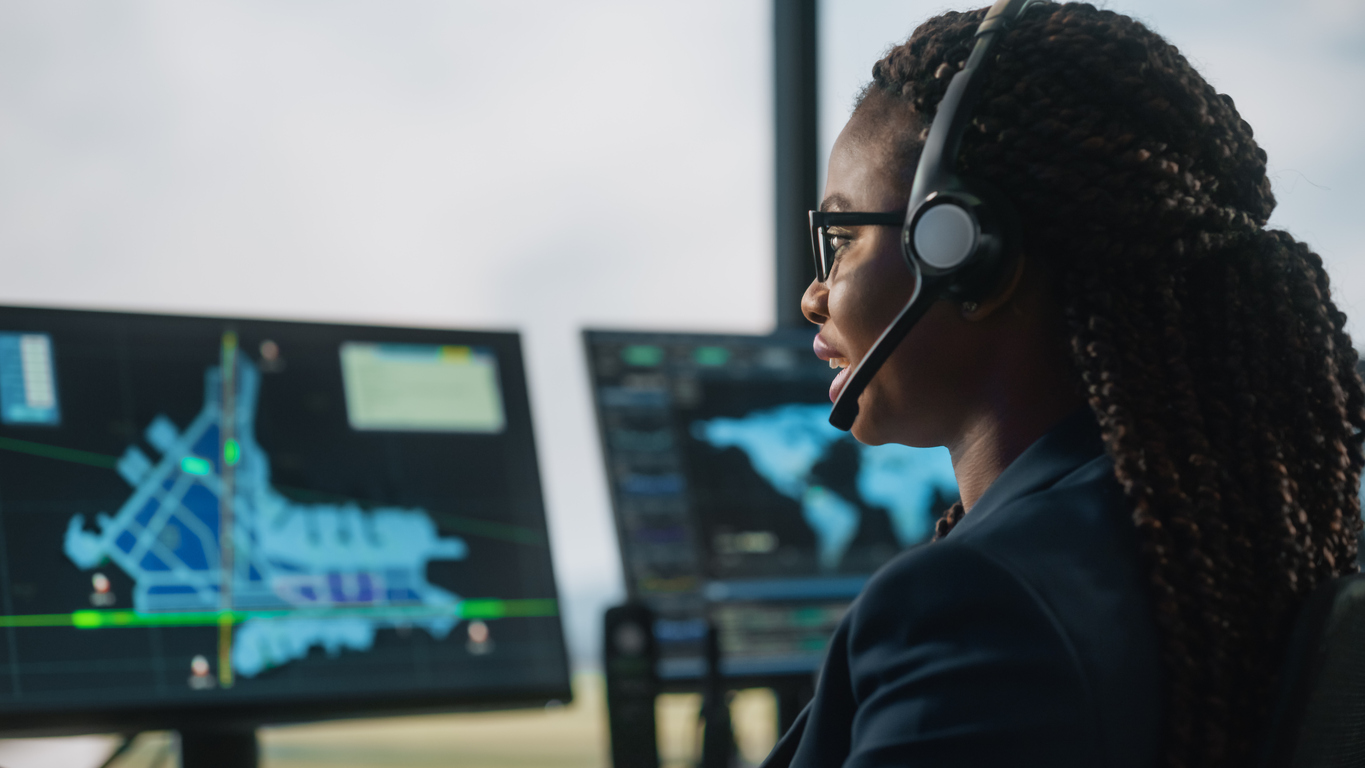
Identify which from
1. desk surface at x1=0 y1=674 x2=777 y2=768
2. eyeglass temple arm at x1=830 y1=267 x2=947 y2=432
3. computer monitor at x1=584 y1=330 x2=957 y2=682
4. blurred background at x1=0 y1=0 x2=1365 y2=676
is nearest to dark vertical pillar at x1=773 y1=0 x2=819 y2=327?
blurred background at x1=0 y1=0 x2=1365 y2=676

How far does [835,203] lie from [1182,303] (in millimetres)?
234

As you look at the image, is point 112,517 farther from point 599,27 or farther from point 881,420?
point 599,27

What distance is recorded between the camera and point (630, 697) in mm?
1178

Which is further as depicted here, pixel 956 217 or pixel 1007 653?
pixel 956 217

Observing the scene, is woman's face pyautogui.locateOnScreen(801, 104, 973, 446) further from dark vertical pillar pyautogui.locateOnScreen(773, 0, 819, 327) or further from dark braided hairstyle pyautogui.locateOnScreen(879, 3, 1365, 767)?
dark vertical pillar pyautogui.locateOnScreen(773, 0, 819, 327)

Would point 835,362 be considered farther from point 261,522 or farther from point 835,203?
point 261,522

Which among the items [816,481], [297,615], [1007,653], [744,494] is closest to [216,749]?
[297,615]

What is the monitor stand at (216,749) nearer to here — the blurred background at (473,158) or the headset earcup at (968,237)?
the blurred background at (473,158)

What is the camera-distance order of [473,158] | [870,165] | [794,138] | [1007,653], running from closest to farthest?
1. [1007,653]
2. [870,165]
3. [473,158]
4. [794,138]

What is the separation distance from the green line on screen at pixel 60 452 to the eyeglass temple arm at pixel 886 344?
843mm

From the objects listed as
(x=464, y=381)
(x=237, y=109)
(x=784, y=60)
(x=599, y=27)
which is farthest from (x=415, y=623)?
(x=784, y=60)

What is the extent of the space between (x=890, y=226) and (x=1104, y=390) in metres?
0.17

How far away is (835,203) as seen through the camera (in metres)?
0.72

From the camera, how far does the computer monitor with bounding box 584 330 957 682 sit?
56.8 inches
